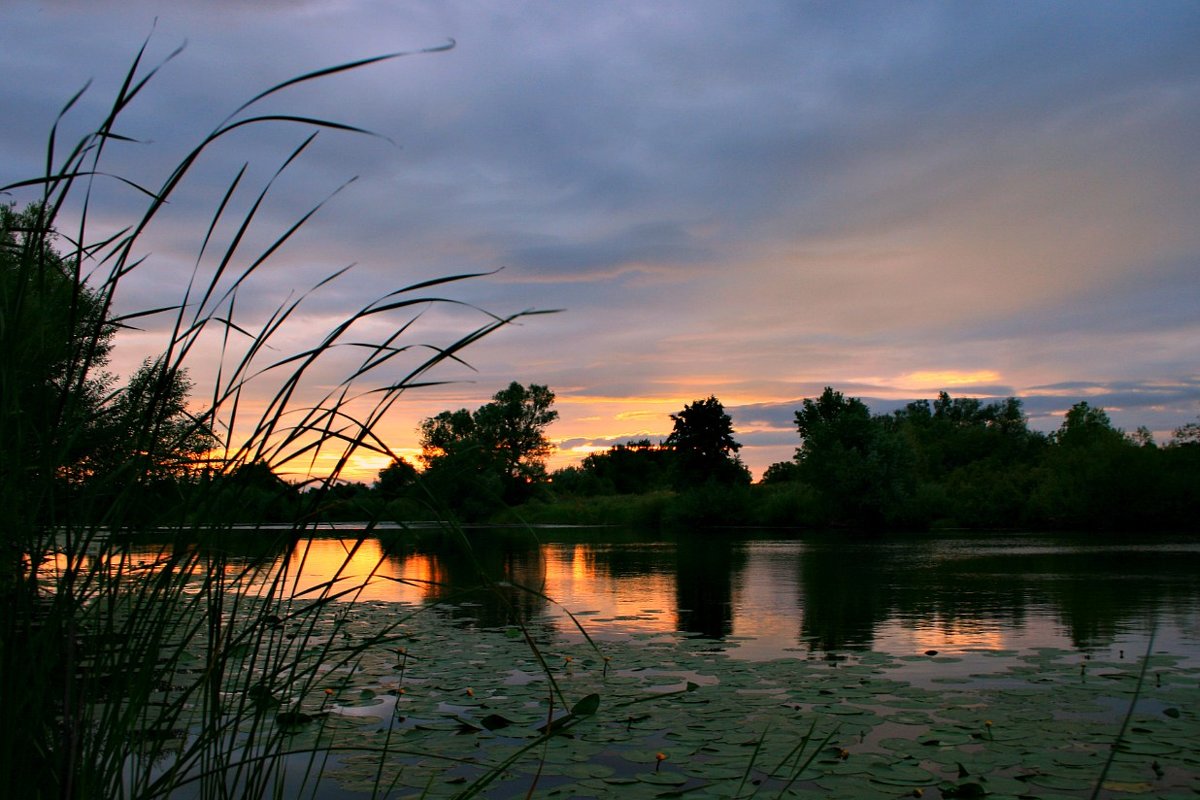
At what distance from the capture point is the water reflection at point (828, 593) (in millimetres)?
9289

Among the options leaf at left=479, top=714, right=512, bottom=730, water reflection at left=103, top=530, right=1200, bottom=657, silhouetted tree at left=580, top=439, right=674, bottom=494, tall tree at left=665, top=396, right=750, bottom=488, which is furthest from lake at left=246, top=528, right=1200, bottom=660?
silhouetted tree at left=580, top=439, right=674, bottom=494

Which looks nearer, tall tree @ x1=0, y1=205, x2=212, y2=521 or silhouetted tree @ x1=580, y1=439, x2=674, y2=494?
tall tree @ x1=0, y1=205, x2=212, y2=521

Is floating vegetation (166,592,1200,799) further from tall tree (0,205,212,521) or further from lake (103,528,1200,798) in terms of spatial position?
tall tree (0,205,212,521)

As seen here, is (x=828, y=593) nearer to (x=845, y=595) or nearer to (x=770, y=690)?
(x=845, y=595)

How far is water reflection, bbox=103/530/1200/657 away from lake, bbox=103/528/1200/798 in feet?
0.29

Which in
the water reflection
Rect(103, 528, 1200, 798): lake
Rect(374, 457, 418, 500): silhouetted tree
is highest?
Rect(374, 457, 418, 500): silhouetted tree

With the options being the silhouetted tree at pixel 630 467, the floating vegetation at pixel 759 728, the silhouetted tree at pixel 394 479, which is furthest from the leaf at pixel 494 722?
the silhouetted tree at pixel 630 467

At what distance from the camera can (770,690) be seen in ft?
22.2

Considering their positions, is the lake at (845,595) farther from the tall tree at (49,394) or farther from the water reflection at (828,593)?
the tall tree at (49,394)

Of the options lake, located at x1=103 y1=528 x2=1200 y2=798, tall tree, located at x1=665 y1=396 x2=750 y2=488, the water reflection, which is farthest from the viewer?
tall tree, located at x1=665 y1=396 x2=750 y2=488

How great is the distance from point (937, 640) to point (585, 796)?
6164 mm

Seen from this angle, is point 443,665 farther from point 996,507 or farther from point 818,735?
point 996,507

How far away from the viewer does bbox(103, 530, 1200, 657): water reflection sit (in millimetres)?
9289

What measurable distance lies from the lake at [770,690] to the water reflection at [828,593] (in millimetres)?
88
